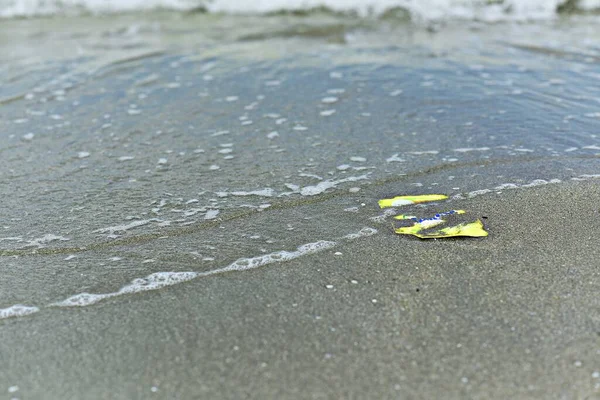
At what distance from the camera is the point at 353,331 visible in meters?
2.49

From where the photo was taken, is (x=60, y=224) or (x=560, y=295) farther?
(x=60, y=224)

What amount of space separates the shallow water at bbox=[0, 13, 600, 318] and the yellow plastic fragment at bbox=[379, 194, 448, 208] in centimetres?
8

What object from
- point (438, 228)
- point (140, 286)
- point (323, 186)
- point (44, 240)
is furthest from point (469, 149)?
point (44, 240)

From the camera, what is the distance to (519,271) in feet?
9.49

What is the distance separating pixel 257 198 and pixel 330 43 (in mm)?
4482

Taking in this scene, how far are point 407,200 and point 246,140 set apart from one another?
4.92 ft

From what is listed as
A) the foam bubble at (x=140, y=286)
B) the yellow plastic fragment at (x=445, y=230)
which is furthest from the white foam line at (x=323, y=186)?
the foam bubble at (x=140, y=286)

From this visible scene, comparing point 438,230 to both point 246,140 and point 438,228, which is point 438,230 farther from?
point 246,140

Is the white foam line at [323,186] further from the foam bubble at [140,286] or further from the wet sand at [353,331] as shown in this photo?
the foam bubble at [140,286]

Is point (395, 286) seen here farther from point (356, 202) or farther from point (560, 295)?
point (356, 202)

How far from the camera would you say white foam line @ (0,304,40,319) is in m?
2.72

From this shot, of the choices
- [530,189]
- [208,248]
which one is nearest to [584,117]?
[530,189]

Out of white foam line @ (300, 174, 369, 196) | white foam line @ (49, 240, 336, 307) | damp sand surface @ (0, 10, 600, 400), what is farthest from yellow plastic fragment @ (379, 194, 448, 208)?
white foam line @ (49, 240, 336, 307)

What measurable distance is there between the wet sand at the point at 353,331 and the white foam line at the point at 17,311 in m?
0.04
